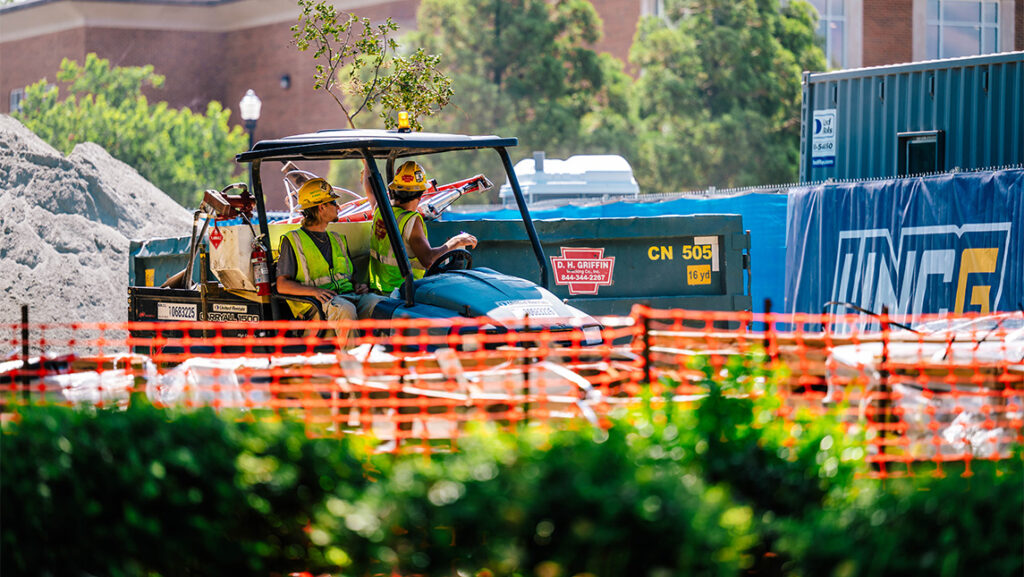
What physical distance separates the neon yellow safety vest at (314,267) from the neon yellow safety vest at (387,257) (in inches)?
8.2

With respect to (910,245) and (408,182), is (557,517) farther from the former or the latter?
(910,245)

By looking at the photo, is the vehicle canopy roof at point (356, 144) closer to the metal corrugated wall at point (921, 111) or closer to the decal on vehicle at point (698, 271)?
the decal on vehicle at point (698, 271)

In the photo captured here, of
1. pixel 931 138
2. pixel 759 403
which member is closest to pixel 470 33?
pixel 931 138

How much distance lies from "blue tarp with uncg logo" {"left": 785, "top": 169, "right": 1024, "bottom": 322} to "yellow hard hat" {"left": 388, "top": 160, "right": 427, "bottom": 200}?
6.62 m

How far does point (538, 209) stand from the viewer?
63.0 ft

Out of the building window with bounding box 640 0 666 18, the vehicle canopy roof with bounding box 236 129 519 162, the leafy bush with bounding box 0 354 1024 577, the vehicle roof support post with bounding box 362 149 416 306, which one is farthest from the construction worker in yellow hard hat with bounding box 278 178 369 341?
the building window with bounding box 640 0 666 18

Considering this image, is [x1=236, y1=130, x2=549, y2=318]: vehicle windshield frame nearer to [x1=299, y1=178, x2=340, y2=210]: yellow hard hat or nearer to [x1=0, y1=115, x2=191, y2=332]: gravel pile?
[x1=299, y1=178, x2=340, y2=210]: yellow hard hat

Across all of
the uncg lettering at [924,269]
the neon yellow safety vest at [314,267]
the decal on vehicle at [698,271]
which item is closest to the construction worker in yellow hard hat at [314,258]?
the neon yellow safety vest at [314,267]

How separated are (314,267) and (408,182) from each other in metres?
0.80

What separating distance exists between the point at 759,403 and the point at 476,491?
4.49ft

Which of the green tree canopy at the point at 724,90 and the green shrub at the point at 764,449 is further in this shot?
the green tree canopy at the point at 724,90

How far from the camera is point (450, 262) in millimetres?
8320

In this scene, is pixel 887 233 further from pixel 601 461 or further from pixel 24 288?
pixel 24 288

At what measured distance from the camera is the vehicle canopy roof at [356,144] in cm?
818
